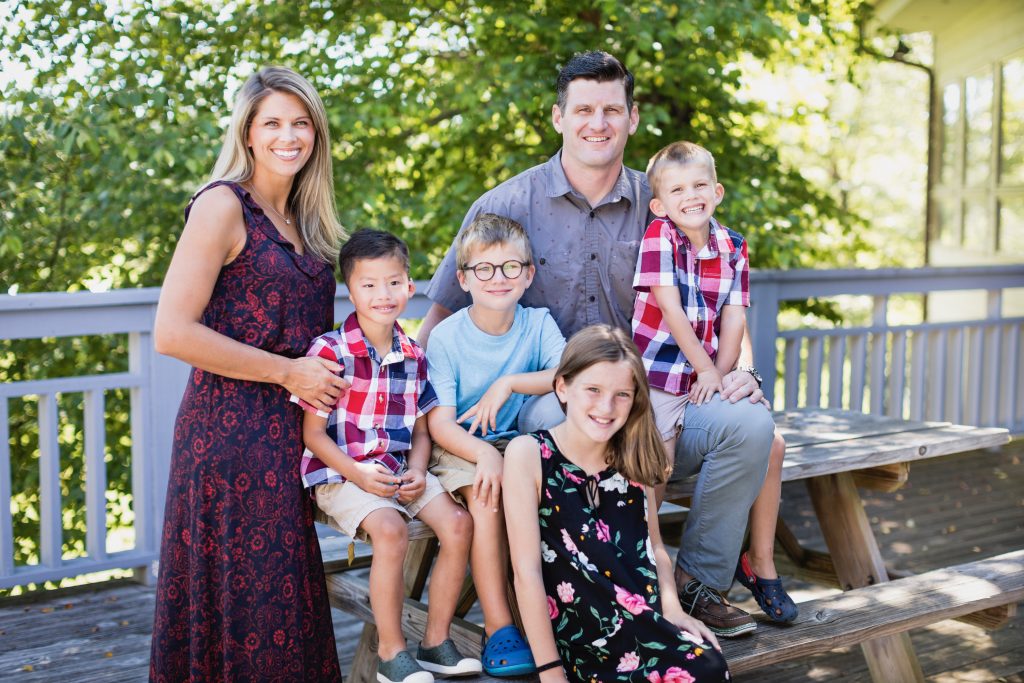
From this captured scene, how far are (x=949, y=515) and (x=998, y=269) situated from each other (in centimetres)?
164

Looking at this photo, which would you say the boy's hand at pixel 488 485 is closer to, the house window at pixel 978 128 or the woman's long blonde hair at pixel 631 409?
the woman's long blonde hair at pixel 631 409

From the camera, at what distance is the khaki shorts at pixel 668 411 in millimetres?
2609

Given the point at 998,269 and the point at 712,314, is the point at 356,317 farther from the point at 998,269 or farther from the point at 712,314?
the point at 998,269

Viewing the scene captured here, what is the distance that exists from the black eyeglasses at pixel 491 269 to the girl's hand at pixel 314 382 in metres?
0.44

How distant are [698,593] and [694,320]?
0.68m

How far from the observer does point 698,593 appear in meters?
2.45

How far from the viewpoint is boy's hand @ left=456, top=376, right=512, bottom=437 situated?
2.40m

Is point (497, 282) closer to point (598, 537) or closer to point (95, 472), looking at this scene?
point (598, 537)

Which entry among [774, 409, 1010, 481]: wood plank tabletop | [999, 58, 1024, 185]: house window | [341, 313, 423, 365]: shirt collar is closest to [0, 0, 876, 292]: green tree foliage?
[774, 409, 1010, 481]: wood plank tabletop

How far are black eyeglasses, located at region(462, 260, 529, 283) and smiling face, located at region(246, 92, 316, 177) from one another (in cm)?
47

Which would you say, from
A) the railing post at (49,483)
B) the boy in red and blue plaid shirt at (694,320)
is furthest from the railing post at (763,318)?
the railing post at (49,483)

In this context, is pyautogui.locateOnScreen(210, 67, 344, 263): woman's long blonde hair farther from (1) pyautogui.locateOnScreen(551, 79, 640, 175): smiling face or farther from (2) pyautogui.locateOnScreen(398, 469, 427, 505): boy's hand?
(1) pyautogui.locateOnScreen(551, 79, 640, 175): smiling face

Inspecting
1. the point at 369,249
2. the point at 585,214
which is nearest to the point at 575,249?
the point at 585,214

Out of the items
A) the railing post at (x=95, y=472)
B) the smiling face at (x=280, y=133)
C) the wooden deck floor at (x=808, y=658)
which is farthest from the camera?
the railing post at (x=95, y=472)
